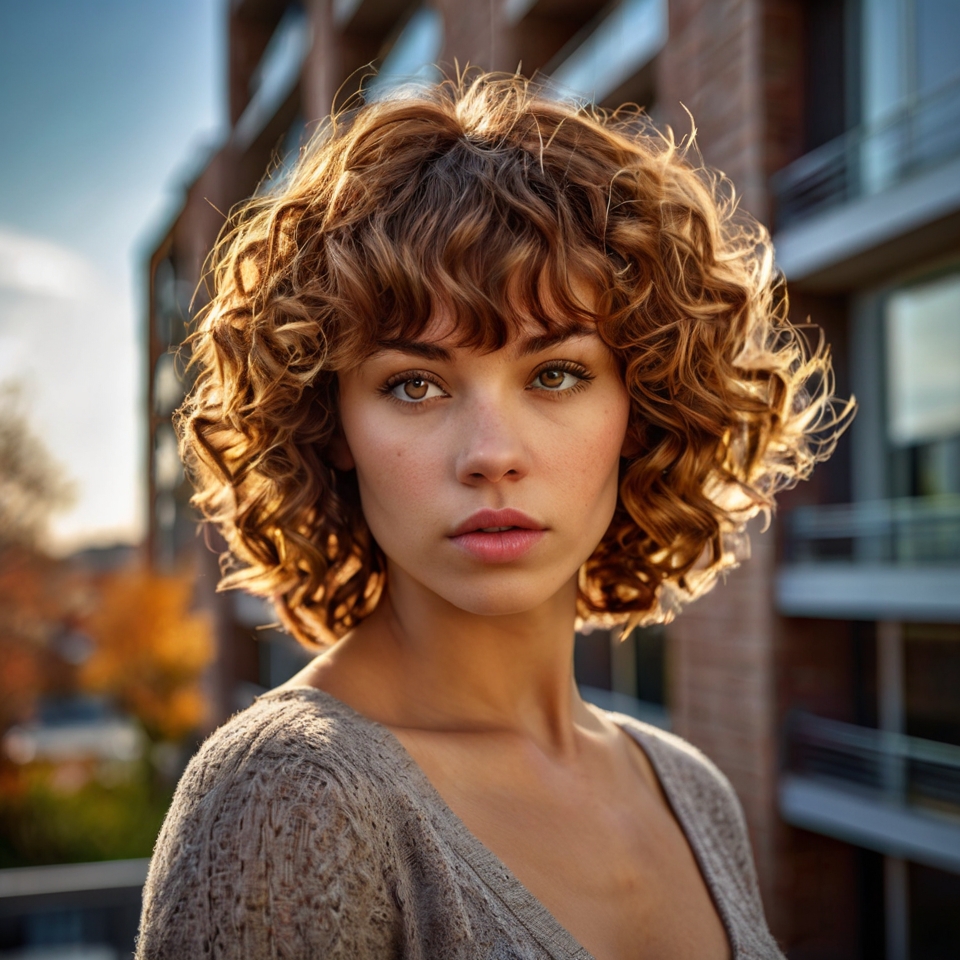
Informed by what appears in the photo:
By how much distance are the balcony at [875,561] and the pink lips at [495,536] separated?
484 cm

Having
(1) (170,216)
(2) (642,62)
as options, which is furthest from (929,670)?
(1) (170,216)

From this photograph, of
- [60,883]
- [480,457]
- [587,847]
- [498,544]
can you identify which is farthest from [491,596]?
[60,883]

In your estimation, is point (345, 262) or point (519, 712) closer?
point (345, 262)

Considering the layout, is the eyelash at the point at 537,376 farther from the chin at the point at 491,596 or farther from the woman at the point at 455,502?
the chin at the point at 491,596

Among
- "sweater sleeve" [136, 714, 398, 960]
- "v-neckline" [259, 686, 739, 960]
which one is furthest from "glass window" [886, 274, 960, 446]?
"sweater sleeve" [136, 714, 398, 960]

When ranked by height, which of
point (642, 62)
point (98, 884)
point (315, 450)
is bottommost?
point (98, 884)

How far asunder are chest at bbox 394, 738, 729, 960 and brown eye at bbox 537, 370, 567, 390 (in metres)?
0.49

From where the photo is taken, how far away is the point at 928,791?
5879 mm

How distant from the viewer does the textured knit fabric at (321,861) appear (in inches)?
38.7

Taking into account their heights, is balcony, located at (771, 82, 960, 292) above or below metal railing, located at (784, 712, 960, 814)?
above

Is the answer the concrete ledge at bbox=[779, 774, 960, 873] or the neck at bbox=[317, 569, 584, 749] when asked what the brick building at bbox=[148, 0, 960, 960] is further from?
the neck at bbox=[317, 569, 584, 749]

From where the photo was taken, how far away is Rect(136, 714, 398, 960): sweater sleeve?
98cm

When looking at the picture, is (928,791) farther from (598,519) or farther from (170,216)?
(170,216)

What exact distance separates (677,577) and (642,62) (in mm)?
6928
